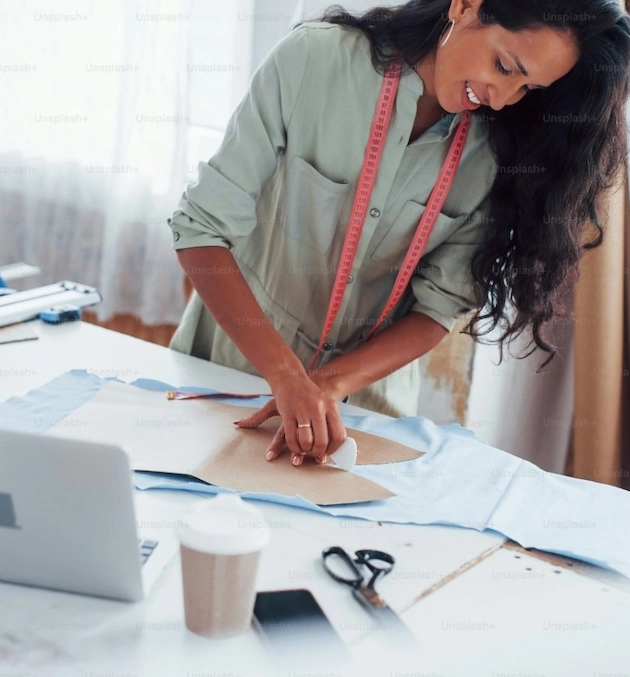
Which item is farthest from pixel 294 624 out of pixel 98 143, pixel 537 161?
pixel 98 143

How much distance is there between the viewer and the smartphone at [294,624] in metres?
0.81

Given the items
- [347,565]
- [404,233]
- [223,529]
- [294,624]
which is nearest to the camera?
[223,529]

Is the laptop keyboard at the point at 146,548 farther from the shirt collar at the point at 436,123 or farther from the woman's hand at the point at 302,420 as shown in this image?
the shirt collar at the point at 436,123

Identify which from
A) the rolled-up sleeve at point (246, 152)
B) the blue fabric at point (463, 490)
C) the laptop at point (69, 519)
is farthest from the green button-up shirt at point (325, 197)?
the laptop at point (69, 519)

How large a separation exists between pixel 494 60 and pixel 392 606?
0.80 meters

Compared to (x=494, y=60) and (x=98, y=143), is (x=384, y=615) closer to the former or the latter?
(x=494, y=60)

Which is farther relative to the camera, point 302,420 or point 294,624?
point 302,420

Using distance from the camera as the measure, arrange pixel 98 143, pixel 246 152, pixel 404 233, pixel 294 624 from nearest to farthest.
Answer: pixel 294 624 → pixel 246 152 → pixel 404 233 → pixel 98 143

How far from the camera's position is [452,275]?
1.52 meters

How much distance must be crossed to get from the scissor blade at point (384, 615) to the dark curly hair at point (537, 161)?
751 millimetres

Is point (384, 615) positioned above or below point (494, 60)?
below

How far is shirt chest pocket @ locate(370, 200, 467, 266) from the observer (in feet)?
4.86

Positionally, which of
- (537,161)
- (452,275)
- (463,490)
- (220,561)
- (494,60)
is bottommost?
(463,490)

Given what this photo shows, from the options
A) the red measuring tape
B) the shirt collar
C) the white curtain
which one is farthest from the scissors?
the white curtain
